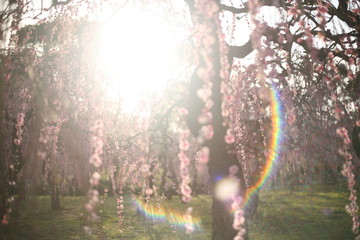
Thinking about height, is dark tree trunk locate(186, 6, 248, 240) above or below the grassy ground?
above

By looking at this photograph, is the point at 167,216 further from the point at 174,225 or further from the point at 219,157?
the point at 219,157

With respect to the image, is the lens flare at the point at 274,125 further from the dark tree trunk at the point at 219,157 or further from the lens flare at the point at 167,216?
the lens flare at the point at 167,216

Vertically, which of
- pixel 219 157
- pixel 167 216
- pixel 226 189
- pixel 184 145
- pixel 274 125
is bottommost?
pixel 167 216

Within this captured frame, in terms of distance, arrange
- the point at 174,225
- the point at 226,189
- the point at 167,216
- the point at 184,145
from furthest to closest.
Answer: the point at 167,216, the point at 174,225, the point at 226,189, the point at 184,145

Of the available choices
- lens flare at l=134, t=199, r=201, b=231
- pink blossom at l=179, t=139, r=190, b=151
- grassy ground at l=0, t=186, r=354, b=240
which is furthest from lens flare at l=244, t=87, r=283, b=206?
pink blossom at l=179, t=139, r=190, b=151

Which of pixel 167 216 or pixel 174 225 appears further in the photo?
pixel 167 216

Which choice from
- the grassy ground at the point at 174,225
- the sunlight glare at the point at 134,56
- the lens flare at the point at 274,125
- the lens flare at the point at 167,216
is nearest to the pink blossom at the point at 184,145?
the sunlight glare at the point at 134,56

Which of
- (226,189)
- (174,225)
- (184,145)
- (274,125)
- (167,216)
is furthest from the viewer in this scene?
(167,216)

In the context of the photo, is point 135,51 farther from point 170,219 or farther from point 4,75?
point 170,219

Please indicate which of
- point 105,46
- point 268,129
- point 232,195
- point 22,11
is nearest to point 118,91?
point 105,46

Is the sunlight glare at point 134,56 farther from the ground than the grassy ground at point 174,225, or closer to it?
farther from the ground

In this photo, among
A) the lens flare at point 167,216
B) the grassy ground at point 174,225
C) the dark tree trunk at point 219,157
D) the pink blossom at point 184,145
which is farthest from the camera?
the lens flare at point 167,216

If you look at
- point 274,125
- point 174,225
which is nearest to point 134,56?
point 274,125

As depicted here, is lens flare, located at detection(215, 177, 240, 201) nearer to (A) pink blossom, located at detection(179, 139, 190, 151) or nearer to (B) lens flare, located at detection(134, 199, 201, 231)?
(A) pink blossom, located at detection(179, 139, 190, 151)
